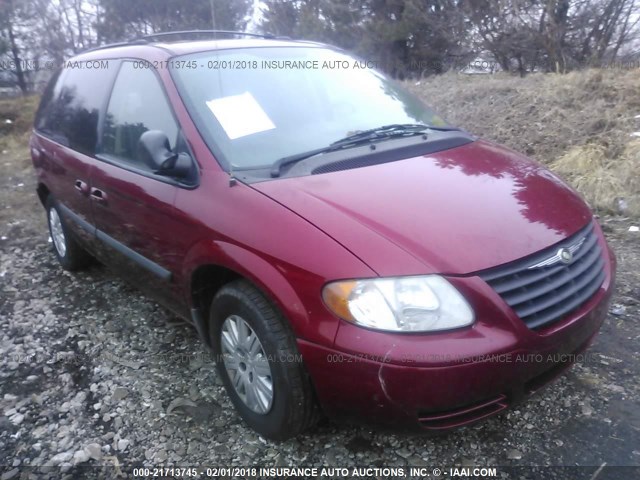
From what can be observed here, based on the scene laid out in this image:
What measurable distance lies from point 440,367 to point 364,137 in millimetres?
1360

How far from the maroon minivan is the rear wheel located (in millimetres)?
936

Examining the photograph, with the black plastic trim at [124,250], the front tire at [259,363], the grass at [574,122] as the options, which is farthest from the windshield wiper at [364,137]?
the grass at [574,122]

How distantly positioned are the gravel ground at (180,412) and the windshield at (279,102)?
1.30 metres

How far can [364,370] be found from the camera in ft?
6.33

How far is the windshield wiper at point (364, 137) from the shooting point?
253cm

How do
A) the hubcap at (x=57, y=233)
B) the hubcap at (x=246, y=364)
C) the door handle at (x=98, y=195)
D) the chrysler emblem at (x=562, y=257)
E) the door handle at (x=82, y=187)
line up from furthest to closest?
the hubcap at (x=57, y=233) < the door handle at (x=82, y=187) < the door handle at (x=98, y=195) < the hubcap at (x=246, y=364) < the chrysler emblem at (x=562, y=257)

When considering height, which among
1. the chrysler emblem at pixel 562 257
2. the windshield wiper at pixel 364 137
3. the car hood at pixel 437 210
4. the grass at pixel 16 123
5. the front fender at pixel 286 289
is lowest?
the grass at pixel 16 123

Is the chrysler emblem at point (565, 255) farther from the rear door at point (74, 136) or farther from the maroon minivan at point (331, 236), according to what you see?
the rear door at point (74, 136)

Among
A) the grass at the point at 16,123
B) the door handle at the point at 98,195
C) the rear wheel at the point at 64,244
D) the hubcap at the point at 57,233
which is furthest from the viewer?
the grass at the point at 16,123

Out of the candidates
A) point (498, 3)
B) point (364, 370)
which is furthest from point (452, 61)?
point (364, 370)

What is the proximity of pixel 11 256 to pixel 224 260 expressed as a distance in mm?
3674

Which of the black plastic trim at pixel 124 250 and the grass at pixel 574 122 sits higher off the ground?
the grass at pixel 574 122

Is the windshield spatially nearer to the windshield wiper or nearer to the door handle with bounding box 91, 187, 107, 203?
the windshield wiper

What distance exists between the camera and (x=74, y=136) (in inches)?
148
